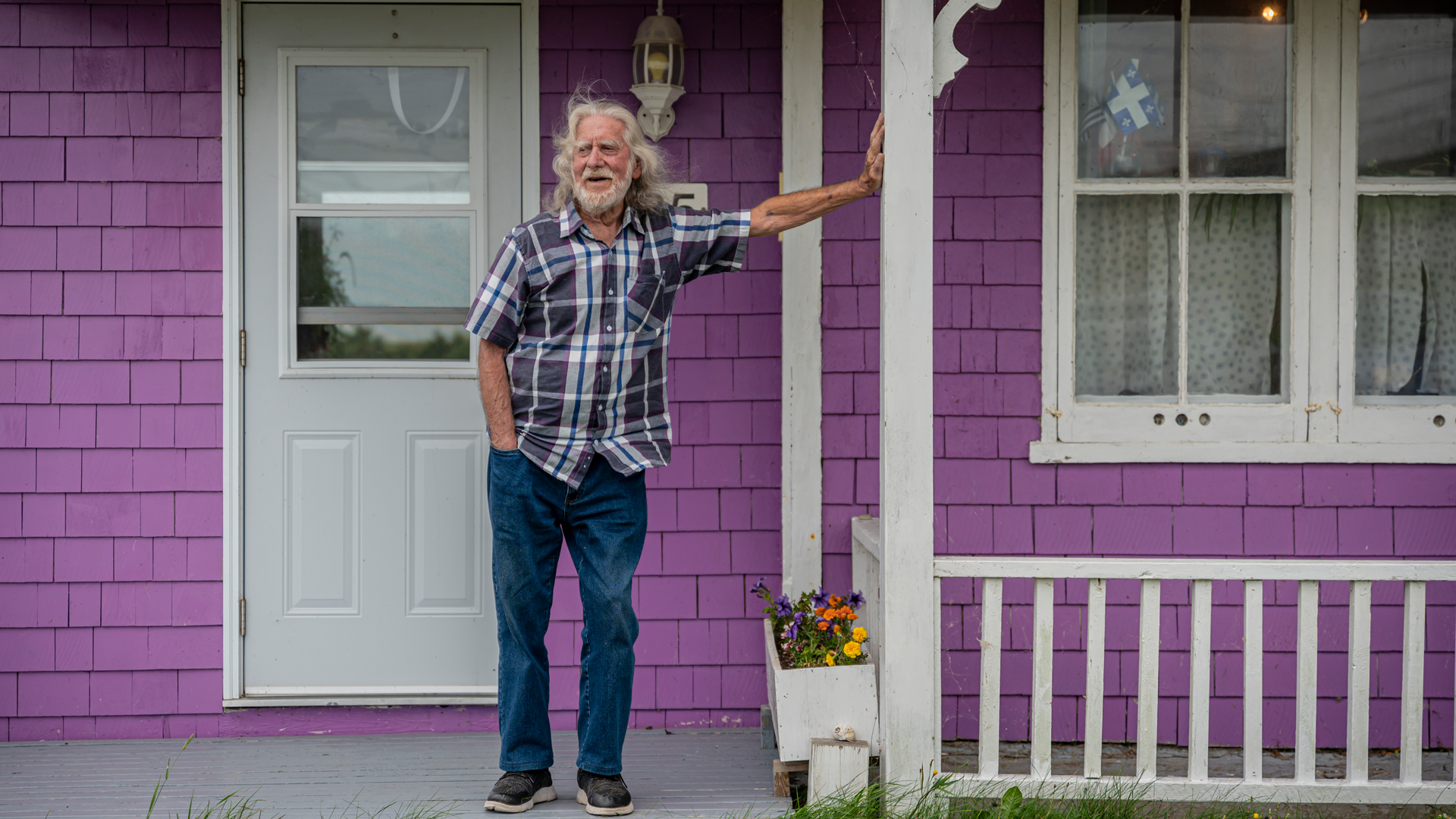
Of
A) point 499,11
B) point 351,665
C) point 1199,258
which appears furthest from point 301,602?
point 1199,258

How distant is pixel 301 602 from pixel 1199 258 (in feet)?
9.99

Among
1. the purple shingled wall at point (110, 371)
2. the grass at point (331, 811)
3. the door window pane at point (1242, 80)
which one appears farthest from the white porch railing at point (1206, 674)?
the purple shingled wall at point (110, 371)

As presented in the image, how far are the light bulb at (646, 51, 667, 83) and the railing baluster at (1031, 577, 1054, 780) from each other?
1.84 meters

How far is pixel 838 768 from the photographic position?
2.80 m

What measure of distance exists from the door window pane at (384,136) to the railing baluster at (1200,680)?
7.97 feet

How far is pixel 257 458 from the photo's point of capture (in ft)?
11.8

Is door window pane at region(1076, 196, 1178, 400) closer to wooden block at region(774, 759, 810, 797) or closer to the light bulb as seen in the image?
the light bulb

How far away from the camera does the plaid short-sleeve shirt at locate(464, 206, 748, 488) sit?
280cm

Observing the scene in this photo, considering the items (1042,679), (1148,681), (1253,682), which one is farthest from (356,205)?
(1253,682)

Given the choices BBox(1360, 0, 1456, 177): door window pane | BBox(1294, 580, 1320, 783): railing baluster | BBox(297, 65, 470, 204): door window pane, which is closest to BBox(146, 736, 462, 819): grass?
BBox(297, 65, 470, 204): door window pane

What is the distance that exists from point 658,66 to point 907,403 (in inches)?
53.9

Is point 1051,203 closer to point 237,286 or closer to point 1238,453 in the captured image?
point 1238,453

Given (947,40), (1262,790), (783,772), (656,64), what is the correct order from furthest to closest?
(656,64) → (783,772) → (1262,790) → (947,40)

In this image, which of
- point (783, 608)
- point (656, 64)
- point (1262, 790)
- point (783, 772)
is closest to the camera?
point (1262, 790)
